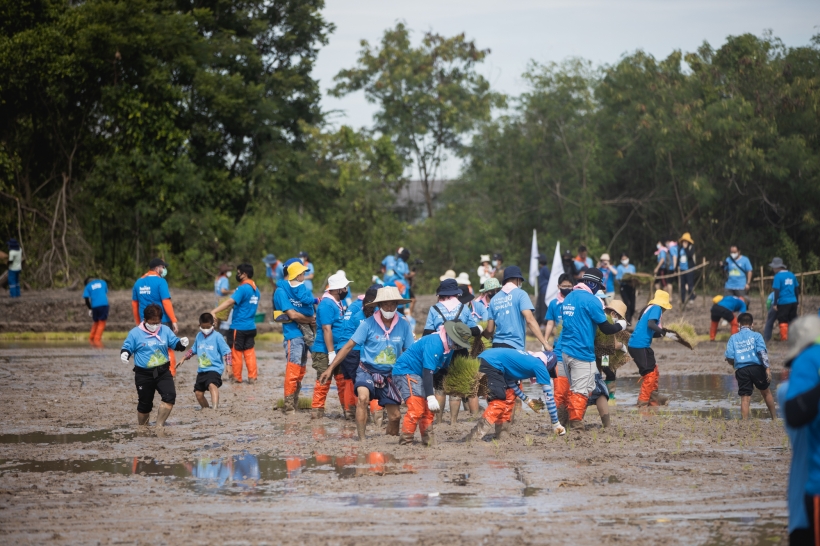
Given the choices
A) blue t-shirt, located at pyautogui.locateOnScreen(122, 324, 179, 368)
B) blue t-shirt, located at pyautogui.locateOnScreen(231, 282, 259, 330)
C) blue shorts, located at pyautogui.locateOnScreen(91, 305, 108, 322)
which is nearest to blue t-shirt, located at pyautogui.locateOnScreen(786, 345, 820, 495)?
blue t-shirt, located at pyautogui.locateOnScreen(122, 324, 179, 368)

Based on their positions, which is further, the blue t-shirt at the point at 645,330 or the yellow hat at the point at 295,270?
the blue t-shirt at the point at 645,330

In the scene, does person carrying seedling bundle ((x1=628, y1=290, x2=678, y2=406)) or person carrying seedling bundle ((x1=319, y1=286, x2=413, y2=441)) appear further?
person carrying seedling bundle ((x1=628, y1=290, x2=678, y2=406))

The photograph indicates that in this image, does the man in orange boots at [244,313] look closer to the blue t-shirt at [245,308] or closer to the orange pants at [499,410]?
the blue t-shirt at [245,308]

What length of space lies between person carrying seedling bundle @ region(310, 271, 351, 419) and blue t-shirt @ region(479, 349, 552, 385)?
2471 millimetres

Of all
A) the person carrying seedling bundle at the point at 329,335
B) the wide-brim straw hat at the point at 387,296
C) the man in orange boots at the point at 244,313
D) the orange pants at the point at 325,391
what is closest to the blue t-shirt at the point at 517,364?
the wide-brim straw hat at the point at 387,296

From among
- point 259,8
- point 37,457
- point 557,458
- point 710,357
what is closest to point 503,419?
point 557,458

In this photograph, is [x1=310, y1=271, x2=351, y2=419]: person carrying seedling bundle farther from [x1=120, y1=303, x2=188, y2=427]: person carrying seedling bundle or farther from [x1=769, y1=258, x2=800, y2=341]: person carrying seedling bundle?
[x1=769, y1=258, x2=800, y2=341]: person carrying seedling bundle

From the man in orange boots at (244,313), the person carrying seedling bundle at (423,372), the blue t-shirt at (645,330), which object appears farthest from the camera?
the man in orange boots at (244,313)

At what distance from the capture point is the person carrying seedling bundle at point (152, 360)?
37.8 ft

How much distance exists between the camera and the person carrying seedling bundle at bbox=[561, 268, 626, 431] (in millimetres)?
11008

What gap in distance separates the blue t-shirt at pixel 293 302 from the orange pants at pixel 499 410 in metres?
3.61

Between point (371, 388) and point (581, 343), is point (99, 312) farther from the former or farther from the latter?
point (581, 343)

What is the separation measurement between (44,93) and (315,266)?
39.4 feet

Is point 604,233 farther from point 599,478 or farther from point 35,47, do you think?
point 599,478
